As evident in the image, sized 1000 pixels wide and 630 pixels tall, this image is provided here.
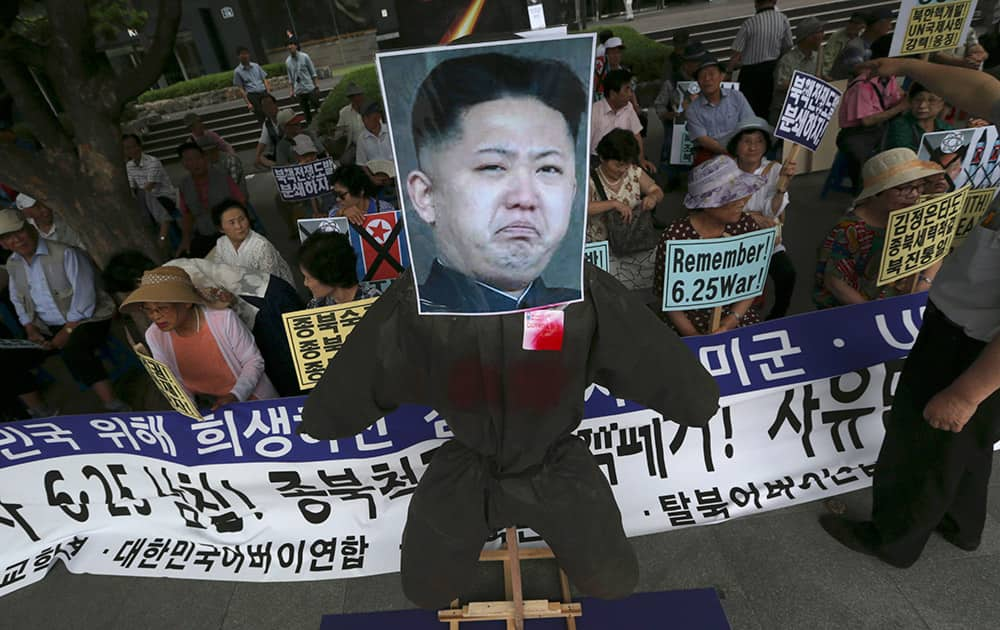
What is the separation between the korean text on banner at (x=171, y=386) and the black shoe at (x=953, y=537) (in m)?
3.25

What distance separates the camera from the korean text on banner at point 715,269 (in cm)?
239

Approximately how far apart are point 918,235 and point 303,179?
14.6 ft

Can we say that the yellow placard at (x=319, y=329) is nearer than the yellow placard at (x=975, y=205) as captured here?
Yes

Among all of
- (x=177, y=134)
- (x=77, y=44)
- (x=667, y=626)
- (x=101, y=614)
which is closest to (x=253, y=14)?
(x=177, y=134)

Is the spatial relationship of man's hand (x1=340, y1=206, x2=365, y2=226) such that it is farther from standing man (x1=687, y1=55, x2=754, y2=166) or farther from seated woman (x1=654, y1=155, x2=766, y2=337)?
standing man (x1=687, y1=55, x2=754, y2=166)

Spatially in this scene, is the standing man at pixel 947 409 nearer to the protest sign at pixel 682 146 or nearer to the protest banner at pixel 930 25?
the protest banner at pixel 930 25

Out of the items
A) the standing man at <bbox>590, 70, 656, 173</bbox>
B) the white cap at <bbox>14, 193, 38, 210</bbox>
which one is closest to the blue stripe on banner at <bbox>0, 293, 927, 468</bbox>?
the white cap at <bbox>14, 193, 38, 210</bbox>

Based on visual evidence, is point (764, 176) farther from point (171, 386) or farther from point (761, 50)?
point (761, 50)

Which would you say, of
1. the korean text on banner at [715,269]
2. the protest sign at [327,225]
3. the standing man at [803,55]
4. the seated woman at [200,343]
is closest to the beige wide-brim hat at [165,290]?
the seated woman at [200,343]

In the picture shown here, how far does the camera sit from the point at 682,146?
16.9ft

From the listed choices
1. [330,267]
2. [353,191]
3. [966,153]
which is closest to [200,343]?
[330,267]

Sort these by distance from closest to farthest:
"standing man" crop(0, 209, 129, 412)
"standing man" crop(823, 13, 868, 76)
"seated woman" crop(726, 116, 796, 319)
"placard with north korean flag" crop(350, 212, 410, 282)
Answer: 1. "placard with north korean flag" crop(350, 212, 410, 282)
2. "seated woman" crop(726, 116, 796, 319)
3. "standing man" crop(0, 209, 129, 412)
4. "standing man" crop(823, 13, 868, 76)

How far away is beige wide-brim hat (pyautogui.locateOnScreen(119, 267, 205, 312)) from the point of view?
2.42m

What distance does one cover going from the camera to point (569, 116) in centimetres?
118
